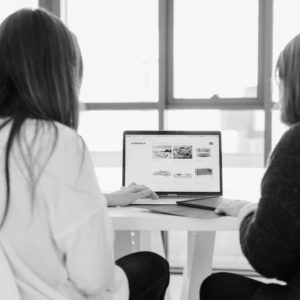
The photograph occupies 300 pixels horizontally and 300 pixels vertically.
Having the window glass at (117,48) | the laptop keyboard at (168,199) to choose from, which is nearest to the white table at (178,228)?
the laptop keyboard at (168,199)

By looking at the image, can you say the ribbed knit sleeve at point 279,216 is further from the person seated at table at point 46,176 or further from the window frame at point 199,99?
the window frame at point 199,99

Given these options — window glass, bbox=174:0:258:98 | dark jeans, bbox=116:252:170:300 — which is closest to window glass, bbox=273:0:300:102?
window glass, bbox=174:0:258:98

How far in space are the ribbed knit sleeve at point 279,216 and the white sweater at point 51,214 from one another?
12.7 inches

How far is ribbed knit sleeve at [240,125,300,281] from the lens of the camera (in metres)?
0.95

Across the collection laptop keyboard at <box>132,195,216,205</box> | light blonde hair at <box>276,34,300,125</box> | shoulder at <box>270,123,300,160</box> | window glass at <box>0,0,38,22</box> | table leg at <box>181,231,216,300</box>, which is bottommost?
table leg at <box>181,231,216,300</box>

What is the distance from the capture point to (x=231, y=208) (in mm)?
1454

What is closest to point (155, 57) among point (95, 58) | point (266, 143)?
point (95, 58)

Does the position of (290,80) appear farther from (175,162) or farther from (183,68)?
(183,68)

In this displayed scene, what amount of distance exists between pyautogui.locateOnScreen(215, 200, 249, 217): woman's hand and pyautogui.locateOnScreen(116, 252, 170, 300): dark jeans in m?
0.25

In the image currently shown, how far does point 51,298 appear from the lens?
3.09ft

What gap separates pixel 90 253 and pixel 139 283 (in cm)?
31

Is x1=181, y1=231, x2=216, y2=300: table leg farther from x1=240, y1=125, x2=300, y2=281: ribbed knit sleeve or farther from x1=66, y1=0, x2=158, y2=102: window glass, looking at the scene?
x1=66, y1=0, x2=158, y2=102: window glass

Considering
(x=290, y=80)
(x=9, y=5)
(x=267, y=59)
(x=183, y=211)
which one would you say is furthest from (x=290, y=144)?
(x=9, y=5)

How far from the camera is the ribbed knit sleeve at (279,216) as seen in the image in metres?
0.95
